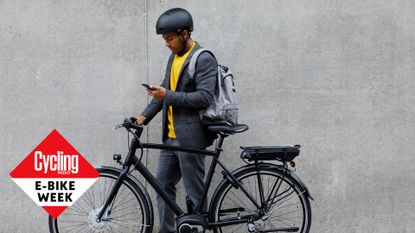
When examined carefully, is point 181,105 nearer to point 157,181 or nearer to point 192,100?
point 192,100

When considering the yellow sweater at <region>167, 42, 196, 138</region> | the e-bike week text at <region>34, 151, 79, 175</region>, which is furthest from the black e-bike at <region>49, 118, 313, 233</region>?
the e-bike week text at <region>34, 151, 79, 175</region>

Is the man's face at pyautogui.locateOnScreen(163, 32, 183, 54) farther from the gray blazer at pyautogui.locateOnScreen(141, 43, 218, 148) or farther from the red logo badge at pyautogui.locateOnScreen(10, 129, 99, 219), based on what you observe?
the red logo badge at pyautogui.locateOnScreen(10, 129, 99, 219)

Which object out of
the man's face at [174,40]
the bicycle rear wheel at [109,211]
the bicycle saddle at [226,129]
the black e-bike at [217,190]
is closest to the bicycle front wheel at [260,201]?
the black e-bike at [217,190]

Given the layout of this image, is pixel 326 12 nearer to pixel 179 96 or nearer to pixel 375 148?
pixel 375 148

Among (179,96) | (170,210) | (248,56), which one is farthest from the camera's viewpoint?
(248,56)

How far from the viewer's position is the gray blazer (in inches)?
196

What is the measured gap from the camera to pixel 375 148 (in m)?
5.88

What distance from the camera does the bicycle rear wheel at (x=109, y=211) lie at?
203 inches

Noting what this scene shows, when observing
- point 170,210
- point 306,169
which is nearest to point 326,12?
point 306,169

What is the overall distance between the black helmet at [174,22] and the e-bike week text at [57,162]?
5.29ft

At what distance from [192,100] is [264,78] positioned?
1.07m

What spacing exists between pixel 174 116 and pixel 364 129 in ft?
6.13

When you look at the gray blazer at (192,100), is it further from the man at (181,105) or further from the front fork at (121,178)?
the front fork at (121,178)

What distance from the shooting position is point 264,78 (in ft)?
19.0
